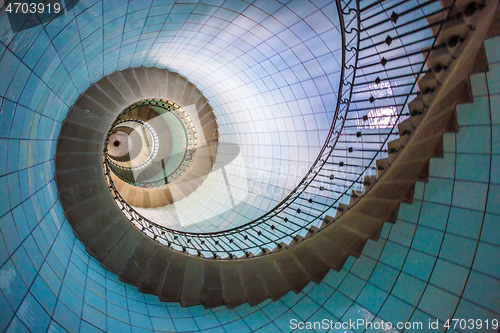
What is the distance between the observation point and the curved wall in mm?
4312

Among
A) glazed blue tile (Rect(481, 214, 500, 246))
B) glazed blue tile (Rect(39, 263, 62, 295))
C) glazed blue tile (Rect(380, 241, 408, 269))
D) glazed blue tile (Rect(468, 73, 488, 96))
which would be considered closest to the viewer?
glazed blue tile (Rect(39, 263, 62, 295))

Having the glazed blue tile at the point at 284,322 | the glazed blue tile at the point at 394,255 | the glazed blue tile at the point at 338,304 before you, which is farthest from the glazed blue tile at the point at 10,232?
the glazed blue tile at the point at 394,255

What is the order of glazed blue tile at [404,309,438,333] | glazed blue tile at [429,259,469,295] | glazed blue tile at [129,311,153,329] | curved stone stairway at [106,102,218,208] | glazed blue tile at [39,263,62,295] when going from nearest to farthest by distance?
1. glazed blue tile at [39,263,62,295]
2. glazed blue tile at [429,259,469,295]
3. glazed blue tile at [404,309,438,333]
4. glazed blue tile at [129,311,153,329]
5. curved stone stairway at [106,102,218,208]

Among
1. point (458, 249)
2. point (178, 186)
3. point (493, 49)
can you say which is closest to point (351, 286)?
point (458, 249)

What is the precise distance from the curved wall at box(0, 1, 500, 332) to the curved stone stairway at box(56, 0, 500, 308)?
1.54 ft

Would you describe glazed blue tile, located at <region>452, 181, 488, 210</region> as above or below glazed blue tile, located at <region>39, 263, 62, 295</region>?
above

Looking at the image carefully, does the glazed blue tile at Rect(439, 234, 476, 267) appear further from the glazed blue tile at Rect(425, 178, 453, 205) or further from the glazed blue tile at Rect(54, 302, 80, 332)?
the glazed blue tile at Rect(54, 302, 80, 332)

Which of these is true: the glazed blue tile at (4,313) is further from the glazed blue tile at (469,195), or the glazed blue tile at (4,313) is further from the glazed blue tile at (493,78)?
the glazed blue tile at (493,78)

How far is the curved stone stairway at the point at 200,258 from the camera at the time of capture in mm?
7031

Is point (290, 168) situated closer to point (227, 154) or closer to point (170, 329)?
point (227, 154)

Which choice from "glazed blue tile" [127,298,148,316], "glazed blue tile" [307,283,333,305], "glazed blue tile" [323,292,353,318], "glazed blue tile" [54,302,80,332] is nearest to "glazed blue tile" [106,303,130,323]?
"glazed blue tile" [127,298,148,316]

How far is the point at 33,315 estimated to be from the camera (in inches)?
177

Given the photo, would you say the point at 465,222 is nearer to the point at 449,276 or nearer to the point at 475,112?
the point at 449,276

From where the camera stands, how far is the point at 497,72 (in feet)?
17.7
